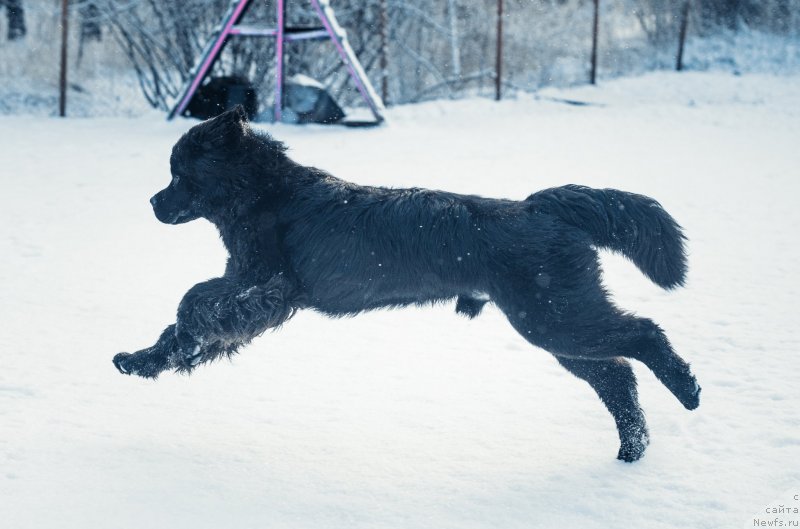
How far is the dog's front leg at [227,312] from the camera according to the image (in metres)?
3.45

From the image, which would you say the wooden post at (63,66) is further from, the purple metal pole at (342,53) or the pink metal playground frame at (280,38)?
the purple metal pole at (342,53)

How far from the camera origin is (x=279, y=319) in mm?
3506

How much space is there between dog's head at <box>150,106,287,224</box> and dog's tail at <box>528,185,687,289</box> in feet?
3.87

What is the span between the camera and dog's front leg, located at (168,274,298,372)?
3.45m

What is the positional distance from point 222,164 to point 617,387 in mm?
1865

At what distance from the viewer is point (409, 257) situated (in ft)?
10.9

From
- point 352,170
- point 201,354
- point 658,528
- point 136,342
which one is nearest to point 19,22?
point 352,170

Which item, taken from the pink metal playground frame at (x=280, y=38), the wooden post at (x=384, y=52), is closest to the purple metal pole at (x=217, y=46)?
the pink metal playground frame at (x=280, y=38)

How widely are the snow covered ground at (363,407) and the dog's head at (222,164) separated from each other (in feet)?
2.46

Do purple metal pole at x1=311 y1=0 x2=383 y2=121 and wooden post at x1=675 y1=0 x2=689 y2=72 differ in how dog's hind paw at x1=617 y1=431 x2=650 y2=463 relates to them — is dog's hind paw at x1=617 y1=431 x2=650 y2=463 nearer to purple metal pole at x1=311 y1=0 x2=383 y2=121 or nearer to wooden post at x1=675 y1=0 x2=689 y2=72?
purple metal pole at x1=311 y1=0 x2=383 y2=121

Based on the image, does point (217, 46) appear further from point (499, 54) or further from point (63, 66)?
point (499, 54)

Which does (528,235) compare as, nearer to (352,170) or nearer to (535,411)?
(535,411)

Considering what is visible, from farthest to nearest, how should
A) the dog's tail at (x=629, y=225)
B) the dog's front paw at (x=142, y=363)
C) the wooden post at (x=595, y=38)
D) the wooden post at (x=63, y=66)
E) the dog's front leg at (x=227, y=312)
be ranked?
the wooden post at (x=595, y=38) < the wooden post at (x=63, y=66) < the dog's front paw at (x=142, y=363) < the dog's front leg at (x=227, y=312) < the dog's tail at (x=629, y=225)

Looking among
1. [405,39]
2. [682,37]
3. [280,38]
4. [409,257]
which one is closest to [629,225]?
[409,257]
